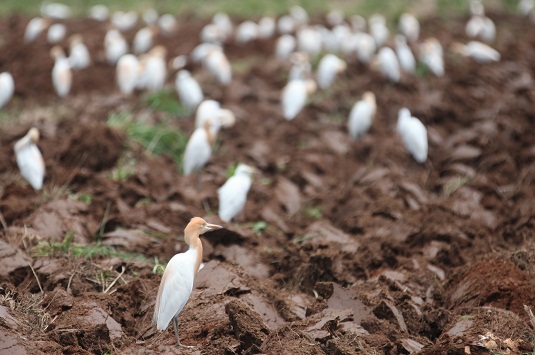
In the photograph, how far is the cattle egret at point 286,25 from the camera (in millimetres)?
22812

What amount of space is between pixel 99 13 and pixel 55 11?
1.63 meters

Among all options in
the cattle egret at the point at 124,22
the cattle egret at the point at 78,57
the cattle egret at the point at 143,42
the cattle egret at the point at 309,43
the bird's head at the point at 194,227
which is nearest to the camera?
the bird's head at the point at 194,227

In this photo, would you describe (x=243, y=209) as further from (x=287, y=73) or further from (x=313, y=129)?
(x=287, y=73)

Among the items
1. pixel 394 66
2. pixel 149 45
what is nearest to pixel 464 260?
pixel 394 66

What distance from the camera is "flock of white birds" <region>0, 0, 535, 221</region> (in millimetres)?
9789

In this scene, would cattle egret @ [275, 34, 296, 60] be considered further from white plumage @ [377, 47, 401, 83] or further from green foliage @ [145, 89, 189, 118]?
green foliage @ [145, 89, 189, 118]

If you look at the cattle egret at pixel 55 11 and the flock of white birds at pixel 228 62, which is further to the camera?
the cattle egret at pixel 55 11

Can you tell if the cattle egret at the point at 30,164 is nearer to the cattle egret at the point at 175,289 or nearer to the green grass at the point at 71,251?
the green grass at the point at 71,251

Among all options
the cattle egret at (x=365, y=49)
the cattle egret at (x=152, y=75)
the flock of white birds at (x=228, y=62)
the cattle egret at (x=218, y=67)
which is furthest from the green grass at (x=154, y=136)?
the cattle egret at (x=365, y=49)

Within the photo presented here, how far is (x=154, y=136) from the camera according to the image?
11008 millimetres

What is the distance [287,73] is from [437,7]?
13561mm

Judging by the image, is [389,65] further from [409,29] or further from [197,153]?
[409,29]

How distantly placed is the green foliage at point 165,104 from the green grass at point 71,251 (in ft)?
22.0

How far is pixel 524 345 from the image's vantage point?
4.90 m
